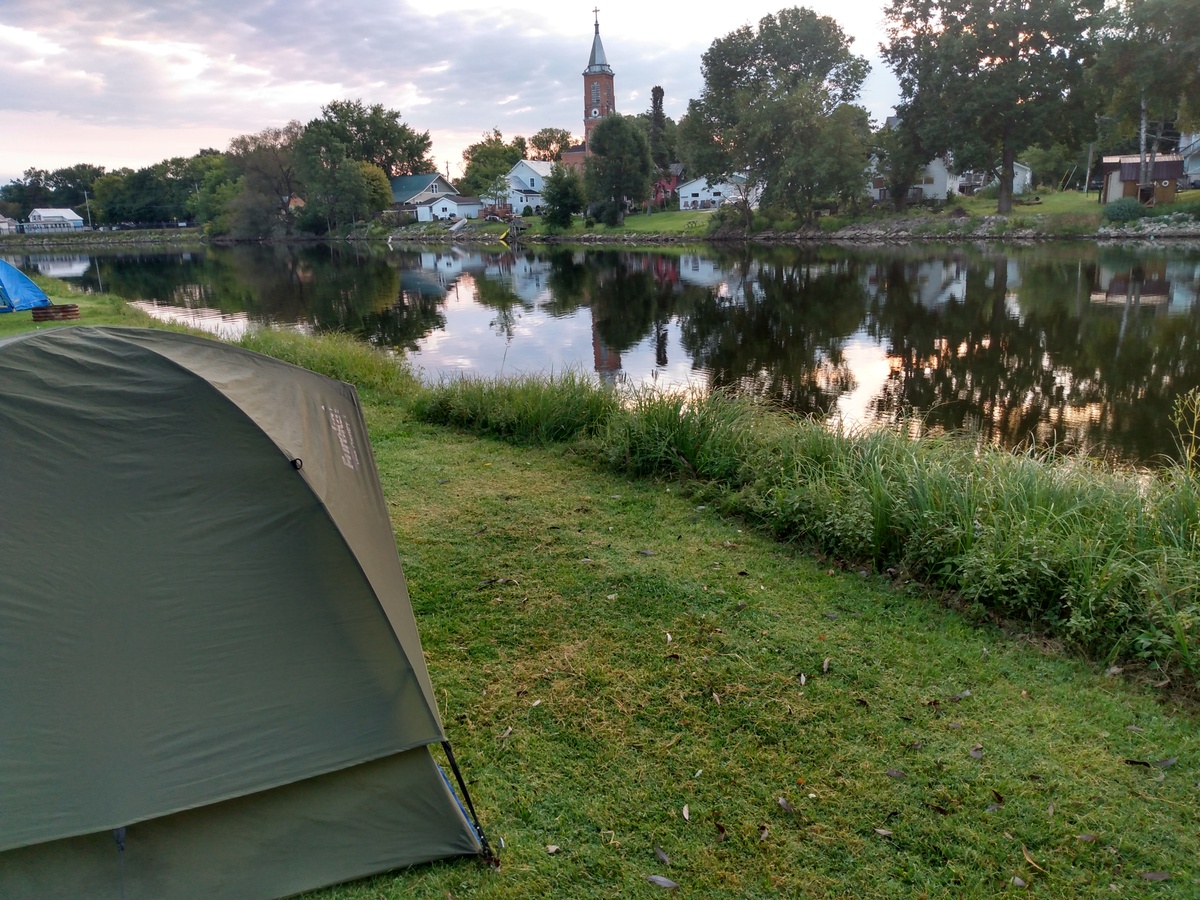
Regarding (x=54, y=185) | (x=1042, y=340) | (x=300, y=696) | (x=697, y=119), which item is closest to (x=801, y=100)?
(x=697, y=119)

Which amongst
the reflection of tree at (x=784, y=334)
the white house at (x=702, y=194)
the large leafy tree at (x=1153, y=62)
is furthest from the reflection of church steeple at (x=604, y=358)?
the white house at (x=702, y=194)

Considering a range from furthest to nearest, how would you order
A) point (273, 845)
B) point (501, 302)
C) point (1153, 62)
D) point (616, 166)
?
point (616, 166)
point (1153, 62)
point (501, 302)
point (273, 845)

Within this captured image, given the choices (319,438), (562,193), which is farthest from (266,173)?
(319,438)

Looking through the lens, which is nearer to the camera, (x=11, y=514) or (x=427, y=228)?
(x=11, y=514)

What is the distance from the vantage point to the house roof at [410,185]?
282 feet

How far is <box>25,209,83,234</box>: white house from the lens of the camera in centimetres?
10619

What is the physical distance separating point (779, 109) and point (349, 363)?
42.9m

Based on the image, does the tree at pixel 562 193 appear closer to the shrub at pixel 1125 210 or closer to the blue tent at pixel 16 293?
the shrub at pixel 1125 210

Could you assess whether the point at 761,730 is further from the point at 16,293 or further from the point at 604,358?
the point at 16,293

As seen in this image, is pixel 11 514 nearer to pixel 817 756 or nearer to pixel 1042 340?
pixel 817 756

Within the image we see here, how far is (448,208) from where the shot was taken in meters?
83.2

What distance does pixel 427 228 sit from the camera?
76.6 meters

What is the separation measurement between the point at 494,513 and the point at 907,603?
10.9ft

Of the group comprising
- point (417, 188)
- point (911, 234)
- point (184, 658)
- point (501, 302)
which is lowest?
point (184, 658)
